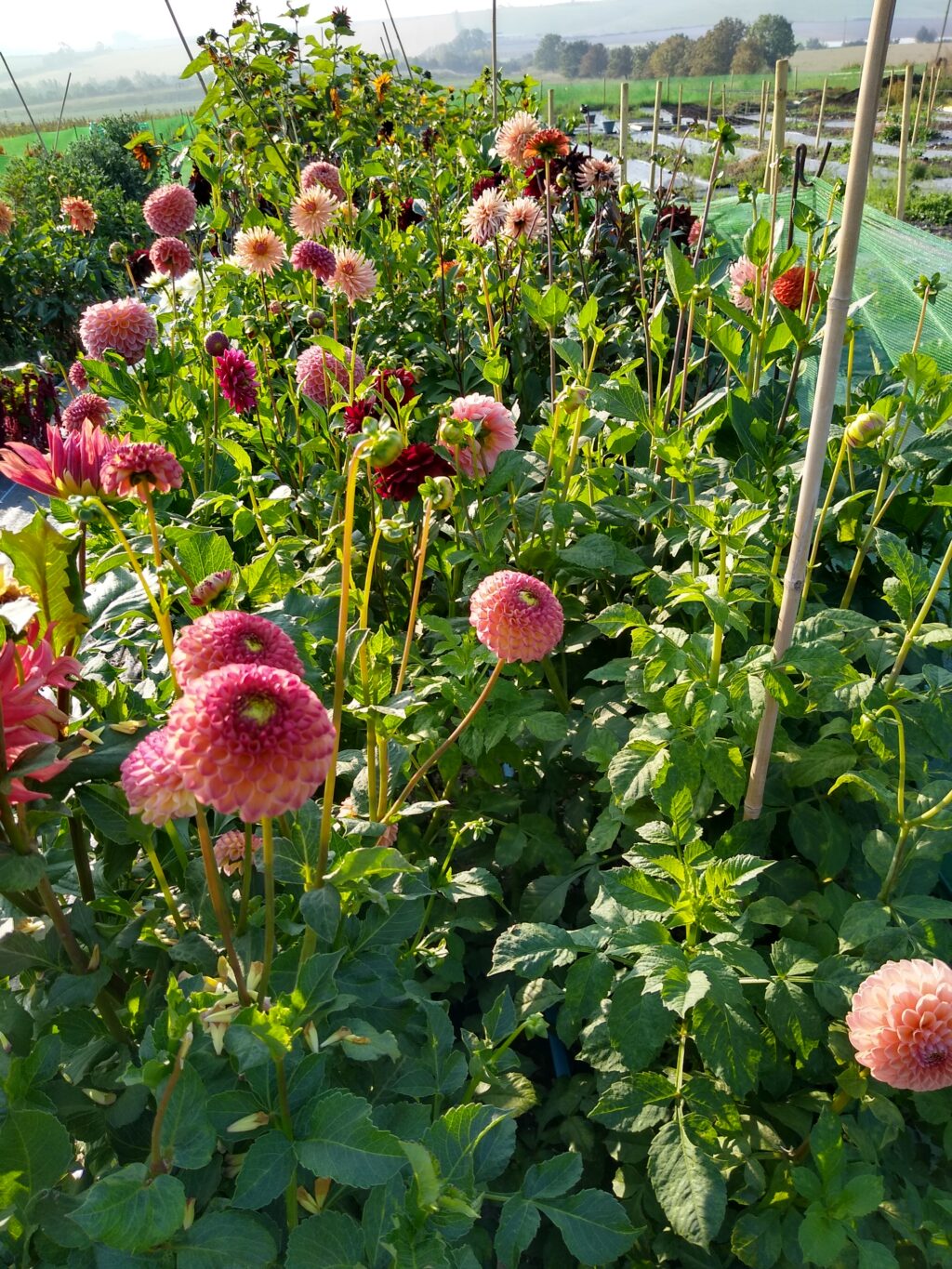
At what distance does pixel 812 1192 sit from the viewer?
0.89 meters

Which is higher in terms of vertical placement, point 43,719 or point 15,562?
point 15,562

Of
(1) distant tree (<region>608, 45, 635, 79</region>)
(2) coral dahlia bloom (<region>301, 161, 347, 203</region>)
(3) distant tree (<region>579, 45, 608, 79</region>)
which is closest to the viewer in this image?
(2) coral dahlia bloom (<region>301, 161, 347, 203</region>)

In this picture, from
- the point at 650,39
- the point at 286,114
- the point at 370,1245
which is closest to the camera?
the point at 370,1245

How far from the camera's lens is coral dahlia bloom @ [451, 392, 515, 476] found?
1.26 meters

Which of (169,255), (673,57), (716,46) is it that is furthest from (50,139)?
(169,255)

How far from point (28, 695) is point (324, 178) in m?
2.13

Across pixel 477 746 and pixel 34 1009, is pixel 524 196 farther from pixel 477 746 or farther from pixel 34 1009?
pixel 34 1009

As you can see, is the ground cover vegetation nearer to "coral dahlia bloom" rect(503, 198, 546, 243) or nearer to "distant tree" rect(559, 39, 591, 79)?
Result: "coral dahlia bloom" rect(503, 198, 546, 243)

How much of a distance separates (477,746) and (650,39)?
25356 mm

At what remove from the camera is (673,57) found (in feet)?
65.2

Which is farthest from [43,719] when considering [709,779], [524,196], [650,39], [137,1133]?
[650,39]

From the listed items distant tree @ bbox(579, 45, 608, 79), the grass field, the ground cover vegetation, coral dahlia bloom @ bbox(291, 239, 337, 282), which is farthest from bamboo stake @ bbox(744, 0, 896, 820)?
distant tree @ bbox(579, 45, 608, 79)

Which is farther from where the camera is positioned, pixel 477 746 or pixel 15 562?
pixel 477 746

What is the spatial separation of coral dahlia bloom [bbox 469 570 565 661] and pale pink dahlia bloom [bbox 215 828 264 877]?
313mm
